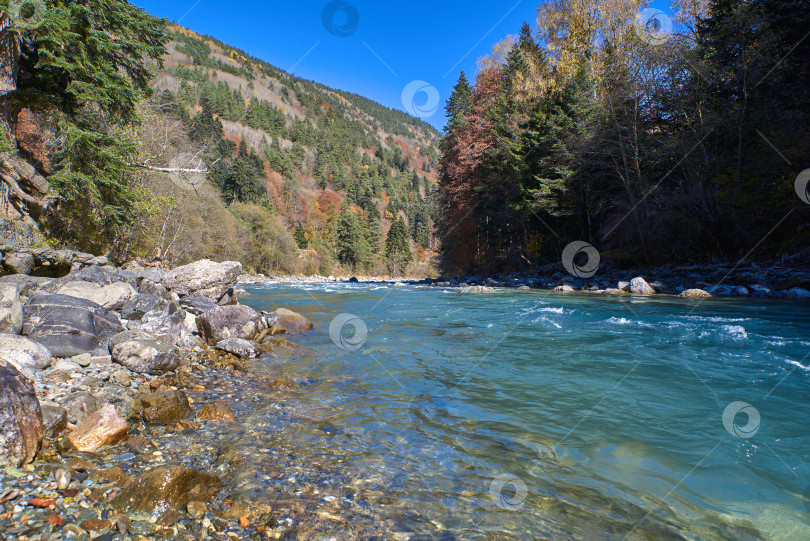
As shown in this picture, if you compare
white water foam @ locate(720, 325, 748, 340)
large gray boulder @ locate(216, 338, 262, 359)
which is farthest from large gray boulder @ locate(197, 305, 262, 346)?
white water foam @ locate(720, 325, 748, 340)

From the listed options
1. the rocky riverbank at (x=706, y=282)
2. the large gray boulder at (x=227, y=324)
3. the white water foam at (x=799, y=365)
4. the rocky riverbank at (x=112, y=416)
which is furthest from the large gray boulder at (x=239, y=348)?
the rocky riverbank at (x=706, y=282)

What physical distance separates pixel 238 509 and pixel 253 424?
151 centimetres

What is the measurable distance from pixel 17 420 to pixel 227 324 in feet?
18.2

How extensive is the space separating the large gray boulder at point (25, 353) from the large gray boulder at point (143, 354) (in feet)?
2.55

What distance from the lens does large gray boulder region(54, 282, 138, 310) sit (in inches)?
287

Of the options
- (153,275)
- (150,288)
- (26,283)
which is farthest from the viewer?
(153,275)

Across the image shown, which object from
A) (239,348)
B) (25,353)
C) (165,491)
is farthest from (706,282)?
(25,353)

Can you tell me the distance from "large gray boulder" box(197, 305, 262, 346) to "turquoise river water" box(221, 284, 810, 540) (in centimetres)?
→ 148

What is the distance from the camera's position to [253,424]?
4199 mm

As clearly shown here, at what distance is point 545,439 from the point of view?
394cm

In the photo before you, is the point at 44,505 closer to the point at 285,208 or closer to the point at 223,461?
the point at 223,461

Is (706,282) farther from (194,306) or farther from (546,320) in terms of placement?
(194,306)

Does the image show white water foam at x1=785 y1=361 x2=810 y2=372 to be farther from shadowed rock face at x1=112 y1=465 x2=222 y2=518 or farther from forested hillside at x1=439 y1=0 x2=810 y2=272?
forested hillside at x1=439 y1=0 x2=810 y2=272

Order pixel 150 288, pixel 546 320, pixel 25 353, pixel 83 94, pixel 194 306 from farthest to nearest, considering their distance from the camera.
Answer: pixel 83 94 < pixel 546 320 < pixel 150 288 < pixel 194 306 < pixel 25 353
